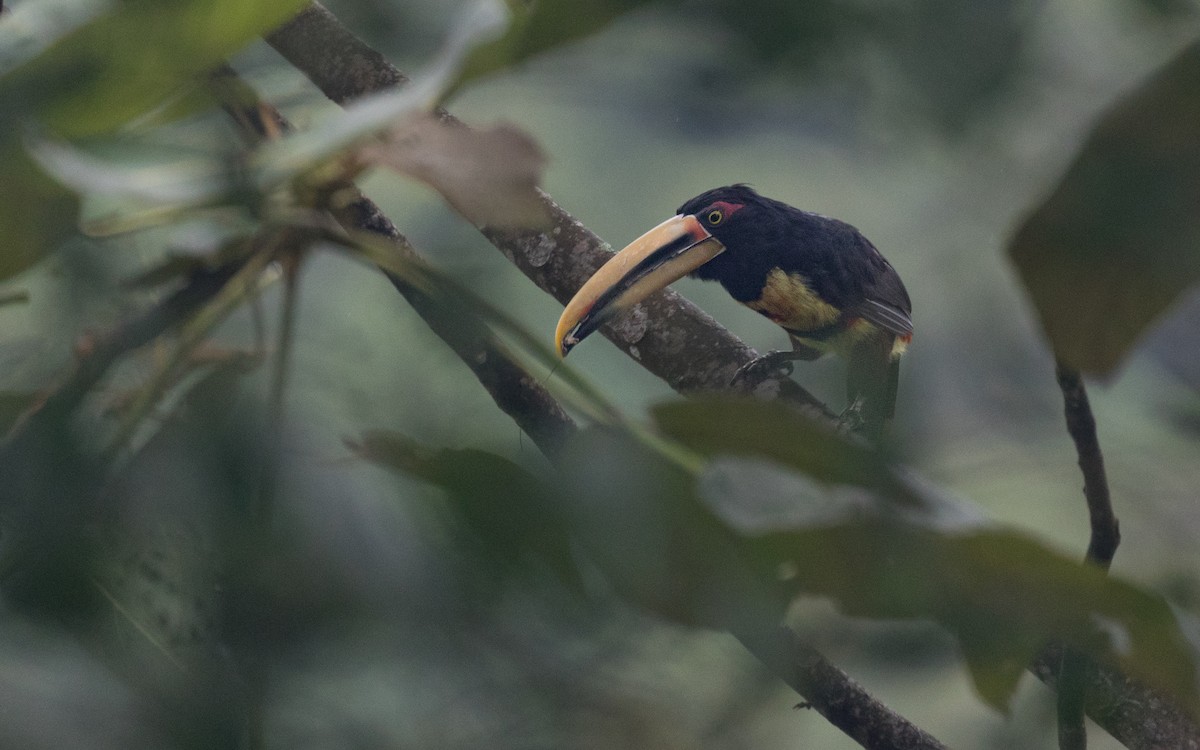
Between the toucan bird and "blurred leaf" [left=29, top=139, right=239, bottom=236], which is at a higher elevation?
"blurred leaf" [left=29, top=139, right=239, bottom=236]

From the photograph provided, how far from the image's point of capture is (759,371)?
89 cm

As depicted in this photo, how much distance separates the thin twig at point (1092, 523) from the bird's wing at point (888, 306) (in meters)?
0.46

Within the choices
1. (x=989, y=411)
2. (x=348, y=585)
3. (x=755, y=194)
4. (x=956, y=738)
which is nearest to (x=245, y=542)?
(x=348, y=585)

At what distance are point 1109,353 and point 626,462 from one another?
141 millimetres

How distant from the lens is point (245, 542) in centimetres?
27

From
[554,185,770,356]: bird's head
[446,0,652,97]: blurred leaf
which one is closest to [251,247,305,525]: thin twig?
[446,0,652,97]: blurred leaf

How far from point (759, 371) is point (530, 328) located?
524mm

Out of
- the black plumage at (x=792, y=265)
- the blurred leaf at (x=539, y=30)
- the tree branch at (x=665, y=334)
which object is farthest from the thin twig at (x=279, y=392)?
the black plumage at (x=792, y=265)

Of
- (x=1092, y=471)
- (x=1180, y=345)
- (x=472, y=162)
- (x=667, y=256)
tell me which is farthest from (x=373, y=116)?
(x=667, y=256)

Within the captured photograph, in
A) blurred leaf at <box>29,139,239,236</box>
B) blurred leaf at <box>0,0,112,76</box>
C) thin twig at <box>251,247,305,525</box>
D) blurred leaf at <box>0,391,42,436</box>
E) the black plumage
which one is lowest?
the black plumage

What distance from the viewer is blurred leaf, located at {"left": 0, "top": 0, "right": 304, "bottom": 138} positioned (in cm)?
30

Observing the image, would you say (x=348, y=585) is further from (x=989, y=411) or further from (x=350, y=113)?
(x=989, y=411)

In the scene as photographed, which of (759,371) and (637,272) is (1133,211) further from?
(637,272)

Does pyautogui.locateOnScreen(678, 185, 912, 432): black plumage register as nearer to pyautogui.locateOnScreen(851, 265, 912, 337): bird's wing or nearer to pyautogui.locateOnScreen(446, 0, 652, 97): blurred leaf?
pyautogui.locateOnScreen(851, 265, 912, 337): bird's wing
